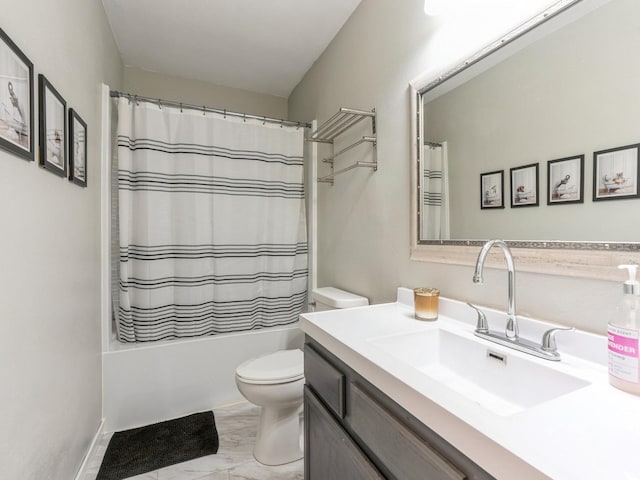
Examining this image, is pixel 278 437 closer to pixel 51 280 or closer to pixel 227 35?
pixel 51 280

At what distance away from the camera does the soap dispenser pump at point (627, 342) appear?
605 millimetres

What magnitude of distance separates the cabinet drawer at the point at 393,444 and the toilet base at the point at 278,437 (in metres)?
0.90

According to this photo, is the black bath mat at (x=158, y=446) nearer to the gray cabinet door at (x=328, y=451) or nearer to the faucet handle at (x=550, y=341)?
the gray cabinet door at (x=328, y=451)

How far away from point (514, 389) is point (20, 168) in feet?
4.81

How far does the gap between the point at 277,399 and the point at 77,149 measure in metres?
1.45

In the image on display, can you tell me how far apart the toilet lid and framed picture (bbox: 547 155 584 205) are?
129cm

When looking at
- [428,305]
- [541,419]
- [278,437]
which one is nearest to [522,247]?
[428,305]

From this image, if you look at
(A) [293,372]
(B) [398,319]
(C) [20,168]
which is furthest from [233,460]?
(C) [20,168]

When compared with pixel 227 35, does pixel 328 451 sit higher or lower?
lower

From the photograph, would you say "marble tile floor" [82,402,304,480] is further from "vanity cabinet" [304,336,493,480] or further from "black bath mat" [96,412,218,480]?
"vanity cabinet" [304,336,493,480]

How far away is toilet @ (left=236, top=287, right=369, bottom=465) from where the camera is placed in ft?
4.98

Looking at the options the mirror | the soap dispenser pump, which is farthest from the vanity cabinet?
the mirror

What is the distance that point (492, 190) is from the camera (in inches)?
41.4

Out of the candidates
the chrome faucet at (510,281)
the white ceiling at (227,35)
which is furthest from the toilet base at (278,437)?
the white ceiling at (227,35)
